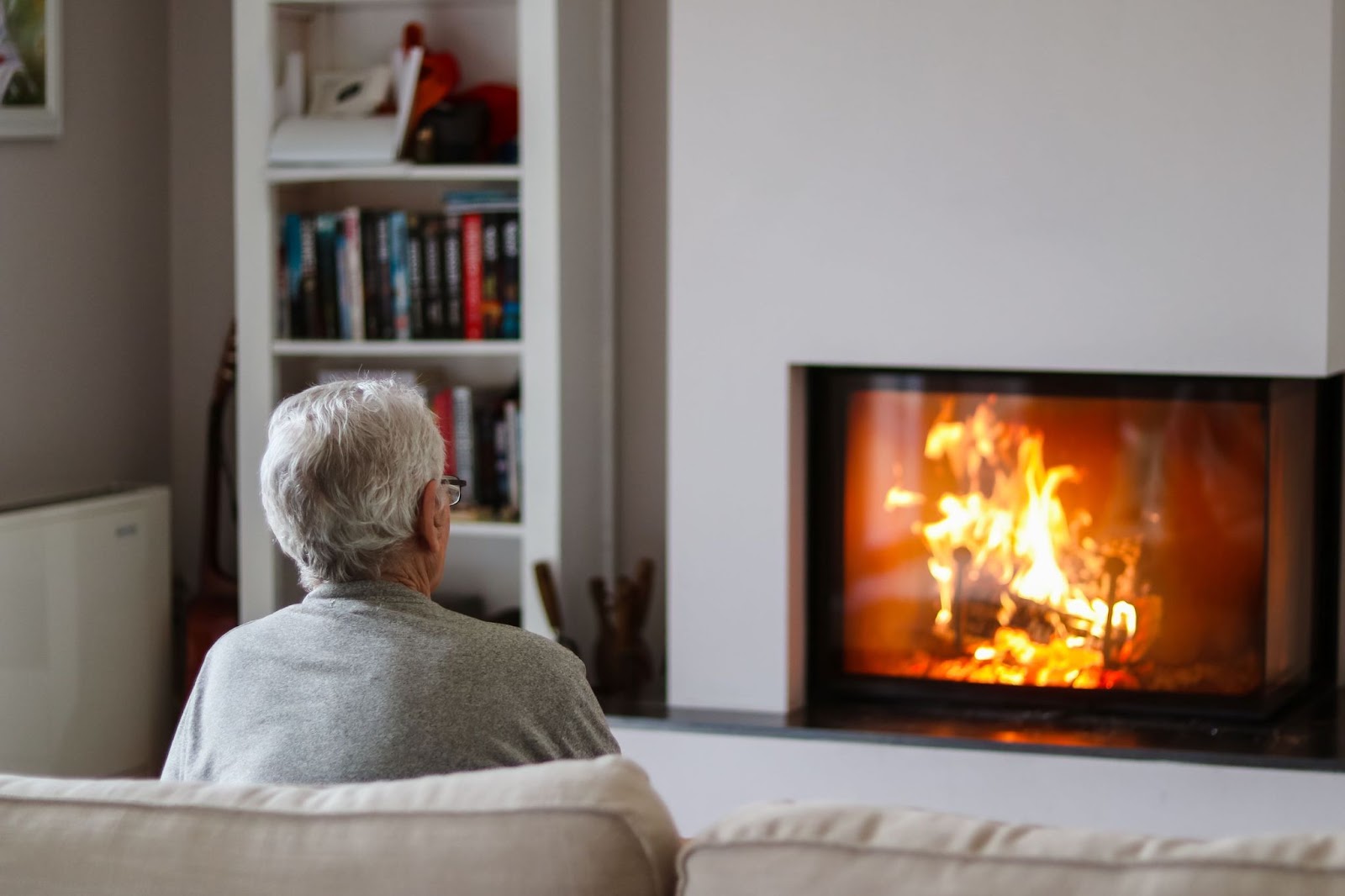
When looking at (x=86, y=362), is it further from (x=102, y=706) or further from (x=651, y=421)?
(x=651, y=421)

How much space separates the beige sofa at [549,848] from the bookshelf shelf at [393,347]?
7.56 ft

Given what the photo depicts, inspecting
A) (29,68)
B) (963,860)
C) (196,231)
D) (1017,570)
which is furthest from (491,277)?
(963,860)

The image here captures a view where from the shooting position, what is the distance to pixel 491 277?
3498 mm

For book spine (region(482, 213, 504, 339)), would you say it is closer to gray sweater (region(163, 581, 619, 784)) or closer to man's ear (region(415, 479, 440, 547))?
man's ear (region(415, 479, 440, 547))

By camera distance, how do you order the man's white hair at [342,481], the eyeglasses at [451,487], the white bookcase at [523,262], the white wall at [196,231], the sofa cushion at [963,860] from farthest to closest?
the white wall at [196,231] < the white bookcase at [523,262] < the eyeglasses at [451,487] < the man's white hair at [342,481] < the sofa cushion at [963,860]

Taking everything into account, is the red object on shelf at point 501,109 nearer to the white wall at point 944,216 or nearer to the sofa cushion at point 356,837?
the white wall at point 944,216

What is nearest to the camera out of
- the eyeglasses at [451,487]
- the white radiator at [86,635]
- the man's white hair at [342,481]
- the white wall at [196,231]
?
the man's white hair at [342,481]

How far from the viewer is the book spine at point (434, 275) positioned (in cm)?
353

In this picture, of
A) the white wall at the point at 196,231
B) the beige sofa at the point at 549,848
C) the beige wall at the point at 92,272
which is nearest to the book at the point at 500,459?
the white wall at the point at 196,231

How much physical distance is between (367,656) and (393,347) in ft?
6.85

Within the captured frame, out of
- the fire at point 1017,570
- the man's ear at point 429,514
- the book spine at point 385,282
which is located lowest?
the fire at point 1017,570

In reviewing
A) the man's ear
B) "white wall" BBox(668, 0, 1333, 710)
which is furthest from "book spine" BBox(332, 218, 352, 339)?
the man's ear

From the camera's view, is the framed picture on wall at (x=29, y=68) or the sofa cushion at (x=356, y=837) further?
the framed picture on wall at (x=29, y=68)

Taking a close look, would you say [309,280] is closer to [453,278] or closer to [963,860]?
[453,278]
